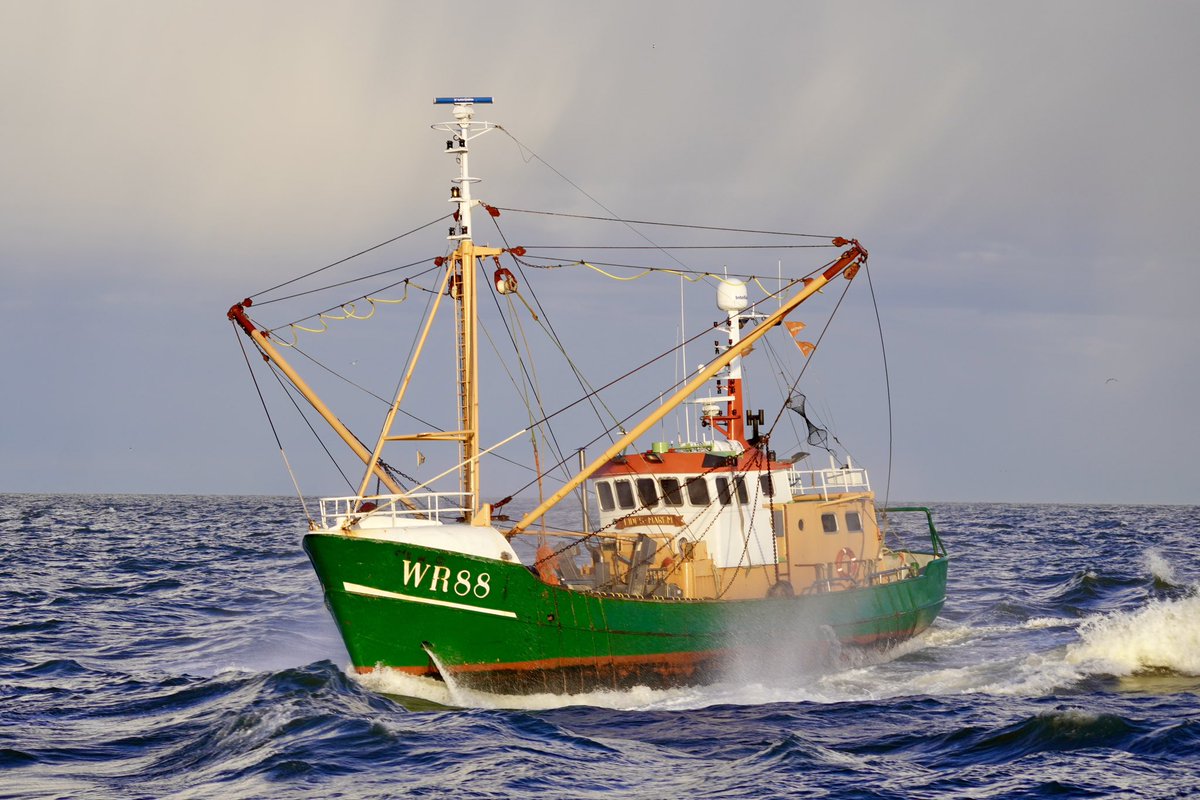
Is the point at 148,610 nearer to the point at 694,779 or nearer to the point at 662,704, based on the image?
the point at 662,704

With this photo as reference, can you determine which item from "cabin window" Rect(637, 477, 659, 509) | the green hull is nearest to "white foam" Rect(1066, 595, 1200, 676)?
the green hull

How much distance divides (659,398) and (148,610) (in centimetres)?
1795

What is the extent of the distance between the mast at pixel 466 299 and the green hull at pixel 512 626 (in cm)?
184

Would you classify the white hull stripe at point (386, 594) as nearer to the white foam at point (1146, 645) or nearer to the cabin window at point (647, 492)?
the cabin window at point (647, 492)

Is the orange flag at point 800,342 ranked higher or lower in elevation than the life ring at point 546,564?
higher

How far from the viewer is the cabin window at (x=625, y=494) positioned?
2655cm

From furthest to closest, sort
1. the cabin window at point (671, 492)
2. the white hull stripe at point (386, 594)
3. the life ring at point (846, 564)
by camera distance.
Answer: the life ring at point (846, 564) → the cabin window at point (671, 492) → the white hull stripe at point (386, 594)

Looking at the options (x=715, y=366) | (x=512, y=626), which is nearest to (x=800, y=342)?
(x=715, y=366)

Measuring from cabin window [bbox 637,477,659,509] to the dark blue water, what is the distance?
4.36 metres

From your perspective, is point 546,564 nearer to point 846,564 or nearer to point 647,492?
point 647,492

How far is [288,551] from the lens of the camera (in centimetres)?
6200

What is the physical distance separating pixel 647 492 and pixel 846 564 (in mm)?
5216

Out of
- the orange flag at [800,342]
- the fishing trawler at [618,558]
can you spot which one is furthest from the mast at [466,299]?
the orange flag at [800,342]

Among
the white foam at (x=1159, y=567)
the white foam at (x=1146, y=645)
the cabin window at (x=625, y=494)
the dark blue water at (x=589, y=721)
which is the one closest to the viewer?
the dark blue water at (x=589, y=721)
